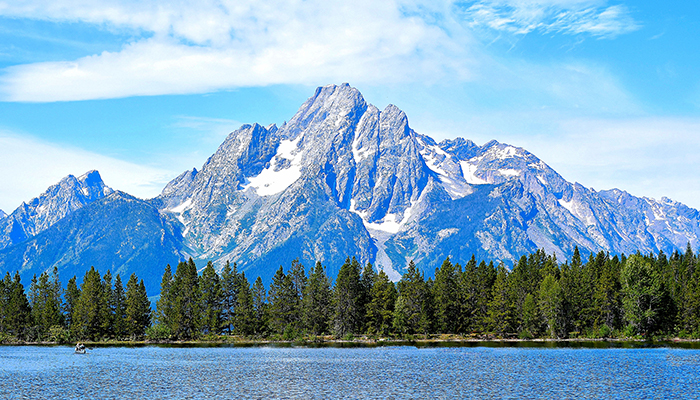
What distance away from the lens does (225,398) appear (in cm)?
7225

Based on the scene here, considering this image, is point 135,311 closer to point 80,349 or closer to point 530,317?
point 80,349

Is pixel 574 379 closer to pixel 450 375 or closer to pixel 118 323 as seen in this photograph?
pixel 450 375

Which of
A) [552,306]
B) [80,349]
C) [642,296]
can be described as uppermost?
[642,296]

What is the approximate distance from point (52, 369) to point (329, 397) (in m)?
54.7

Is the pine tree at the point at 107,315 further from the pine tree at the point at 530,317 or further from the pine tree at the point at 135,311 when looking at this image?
the pine tree at the point at 530,317

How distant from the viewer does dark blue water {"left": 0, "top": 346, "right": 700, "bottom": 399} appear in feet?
249

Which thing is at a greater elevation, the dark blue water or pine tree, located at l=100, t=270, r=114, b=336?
pine tree, located at l=100, t=270, r=114, b=336

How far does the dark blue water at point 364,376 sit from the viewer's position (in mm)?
75750

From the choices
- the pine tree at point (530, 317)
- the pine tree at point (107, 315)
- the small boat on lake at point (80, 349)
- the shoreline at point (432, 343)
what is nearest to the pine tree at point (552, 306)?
the pine tree at point (530, 317)

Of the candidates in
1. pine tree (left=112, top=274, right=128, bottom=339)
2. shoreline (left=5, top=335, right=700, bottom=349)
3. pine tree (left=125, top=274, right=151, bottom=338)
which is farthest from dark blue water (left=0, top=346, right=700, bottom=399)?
pine tree (left=112, top=274, right=128, bottom=339)

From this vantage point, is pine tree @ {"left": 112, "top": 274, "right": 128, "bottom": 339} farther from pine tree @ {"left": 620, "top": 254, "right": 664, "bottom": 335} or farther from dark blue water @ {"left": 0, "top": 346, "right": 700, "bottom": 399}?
pine tree @ {"left": 620, "top": 254, "right": 664, "bottom": 335}

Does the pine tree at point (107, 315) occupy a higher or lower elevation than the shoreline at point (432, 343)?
higher

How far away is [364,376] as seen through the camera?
3703 inches

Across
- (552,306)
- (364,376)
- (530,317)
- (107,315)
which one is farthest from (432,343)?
(364,376)
